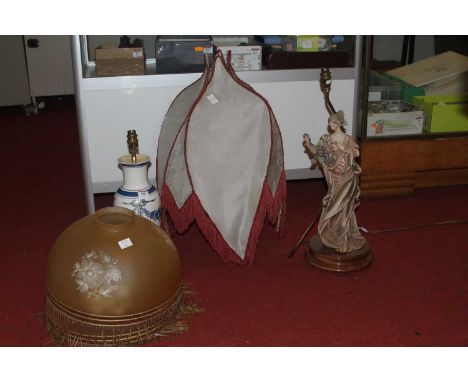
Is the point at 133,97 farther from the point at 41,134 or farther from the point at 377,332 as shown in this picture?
the point at 41,134

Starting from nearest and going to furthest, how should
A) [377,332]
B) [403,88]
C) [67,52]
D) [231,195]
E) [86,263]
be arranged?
[86,263]
[377,332]
[231,195]
[403,88]
[67,52]

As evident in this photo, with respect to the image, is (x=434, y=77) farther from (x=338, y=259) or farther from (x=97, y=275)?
(x=97, y=275)

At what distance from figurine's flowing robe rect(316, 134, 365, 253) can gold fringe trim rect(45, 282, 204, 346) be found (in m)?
0.63

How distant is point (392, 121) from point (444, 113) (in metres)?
0.25

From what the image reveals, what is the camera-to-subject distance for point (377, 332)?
5.68 ft

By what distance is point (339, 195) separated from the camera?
2047 millimetres

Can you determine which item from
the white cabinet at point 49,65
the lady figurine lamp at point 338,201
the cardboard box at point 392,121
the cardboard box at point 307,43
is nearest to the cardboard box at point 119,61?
the cardboard box at point 307,43

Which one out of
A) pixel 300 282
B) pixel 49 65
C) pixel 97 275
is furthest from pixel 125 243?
pixel 49 65

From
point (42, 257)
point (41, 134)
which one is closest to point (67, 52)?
point (41, 134)

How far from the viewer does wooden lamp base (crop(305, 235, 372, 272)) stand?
2.07 m

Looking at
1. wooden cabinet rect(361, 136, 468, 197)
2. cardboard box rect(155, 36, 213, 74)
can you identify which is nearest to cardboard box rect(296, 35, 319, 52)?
cardboard box rect(155, 36, 213, 74)

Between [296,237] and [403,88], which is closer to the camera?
[296,237]

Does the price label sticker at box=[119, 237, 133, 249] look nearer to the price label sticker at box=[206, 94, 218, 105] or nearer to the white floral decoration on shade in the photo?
the white floral decoration on shade

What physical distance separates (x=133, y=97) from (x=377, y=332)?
4.31ft
